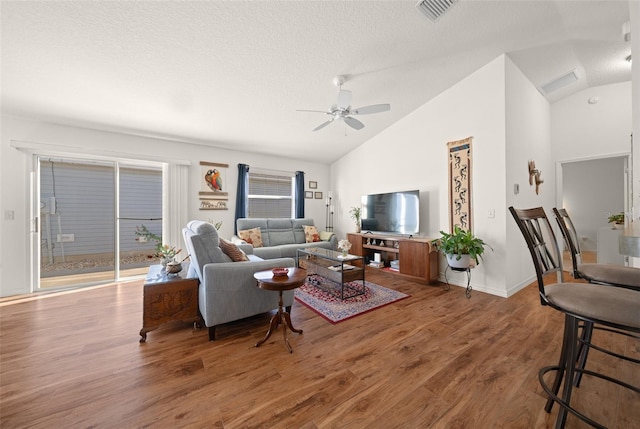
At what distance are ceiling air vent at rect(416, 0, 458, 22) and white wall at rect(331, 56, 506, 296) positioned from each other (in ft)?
4.69

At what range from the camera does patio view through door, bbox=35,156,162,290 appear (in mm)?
3645

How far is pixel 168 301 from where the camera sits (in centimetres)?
219

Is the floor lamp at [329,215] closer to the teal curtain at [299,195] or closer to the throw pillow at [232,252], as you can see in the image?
the teal curtain at [299,195]

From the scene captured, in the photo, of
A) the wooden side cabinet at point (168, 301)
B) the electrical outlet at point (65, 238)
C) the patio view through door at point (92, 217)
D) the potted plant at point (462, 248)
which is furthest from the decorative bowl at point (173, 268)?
the potted plant at point (462, 248)

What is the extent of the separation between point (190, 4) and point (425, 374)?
11.2 ft

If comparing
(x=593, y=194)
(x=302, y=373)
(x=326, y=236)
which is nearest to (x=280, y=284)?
(x=302, y=373)

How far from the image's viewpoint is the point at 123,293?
3.32 meters

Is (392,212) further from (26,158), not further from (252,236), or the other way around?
(26,158)

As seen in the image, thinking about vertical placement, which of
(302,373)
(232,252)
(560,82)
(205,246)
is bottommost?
(302,373)

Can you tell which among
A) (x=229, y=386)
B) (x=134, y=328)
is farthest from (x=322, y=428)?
(x=134, y=328)

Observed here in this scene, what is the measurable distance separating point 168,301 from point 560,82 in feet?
21.0

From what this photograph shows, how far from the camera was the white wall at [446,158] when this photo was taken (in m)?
3.20

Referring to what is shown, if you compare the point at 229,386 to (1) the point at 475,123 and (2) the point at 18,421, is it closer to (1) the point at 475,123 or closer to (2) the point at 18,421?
(2) the point at 18,421

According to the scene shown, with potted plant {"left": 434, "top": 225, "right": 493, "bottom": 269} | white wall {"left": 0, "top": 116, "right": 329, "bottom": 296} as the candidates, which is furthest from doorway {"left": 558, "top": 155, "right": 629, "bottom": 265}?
white wall {"left": 0, "top": 116, "right": 329, "bottom": 296}
